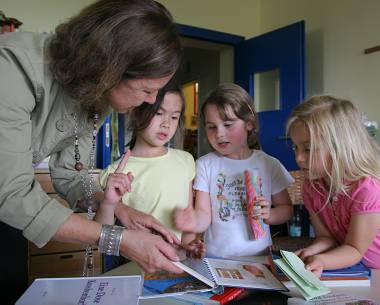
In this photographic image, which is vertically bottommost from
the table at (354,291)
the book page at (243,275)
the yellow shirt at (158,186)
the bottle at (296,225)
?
the bottle at (296,225)

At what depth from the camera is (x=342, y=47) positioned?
9.30ft

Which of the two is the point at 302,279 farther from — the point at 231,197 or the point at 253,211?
the point at 231,197

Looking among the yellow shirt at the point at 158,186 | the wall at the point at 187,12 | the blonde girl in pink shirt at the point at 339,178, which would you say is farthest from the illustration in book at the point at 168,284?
the wall at the point at 187,12

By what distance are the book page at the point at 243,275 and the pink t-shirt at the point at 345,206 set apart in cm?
32

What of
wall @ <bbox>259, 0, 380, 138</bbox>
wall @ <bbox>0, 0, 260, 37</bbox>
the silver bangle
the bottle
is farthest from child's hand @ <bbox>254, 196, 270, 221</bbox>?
wall @ <bbox>0, 0, 260, 37</bbox>

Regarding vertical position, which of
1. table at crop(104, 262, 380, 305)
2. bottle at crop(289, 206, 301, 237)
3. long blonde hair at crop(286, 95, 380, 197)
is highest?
long blonde hair at crop(286, 95, 380, 197)

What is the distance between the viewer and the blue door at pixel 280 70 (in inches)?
118

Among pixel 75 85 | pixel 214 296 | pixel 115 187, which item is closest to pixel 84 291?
pixel 214 296

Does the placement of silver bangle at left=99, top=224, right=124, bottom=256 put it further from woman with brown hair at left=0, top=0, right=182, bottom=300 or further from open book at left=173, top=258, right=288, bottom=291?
open book at left=173, top=258, right=288, bottom=291

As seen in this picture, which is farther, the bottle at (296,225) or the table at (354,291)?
the bottle at (296,225)

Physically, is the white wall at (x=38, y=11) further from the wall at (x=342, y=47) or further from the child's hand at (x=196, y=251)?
the child's hand at (x=196, y=251)

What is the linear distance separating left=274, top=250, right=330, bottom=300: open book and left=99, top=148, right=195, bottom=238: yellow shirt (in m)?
0.59

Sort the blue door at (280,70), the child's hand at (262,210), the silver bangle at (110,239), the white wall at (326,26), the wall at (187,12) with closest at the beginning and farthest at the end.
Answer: the silver bangle at (110,239) < the child's hand at (262,210) < the white wall at (326,26) < the wall at (187,12) < the blue door at (280,70)

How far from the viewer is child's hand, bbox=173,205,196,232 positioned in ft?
4.20
